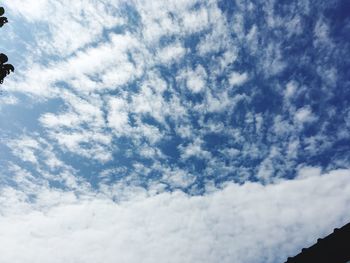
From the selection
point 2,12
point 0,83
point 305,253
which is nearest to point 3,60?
point 0,83

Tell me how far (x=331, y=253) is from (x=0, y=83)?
13.2 m

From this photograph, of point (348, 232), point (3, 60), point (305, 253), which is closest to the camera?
point (348, 232)

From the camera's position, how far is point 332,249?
8.23m

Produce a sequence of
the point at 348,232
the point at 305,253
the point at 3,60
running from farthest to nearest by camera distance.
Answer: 1. the point at 3,60
2. the point at 305,253
3. the point at 348,232

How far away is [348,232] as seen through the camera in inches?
309

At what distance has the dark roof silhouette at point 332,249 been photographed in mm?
7973

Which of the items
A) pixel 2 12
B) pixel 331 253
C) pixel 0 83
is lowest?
pixel 331 253

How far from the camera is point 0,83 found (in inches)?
472

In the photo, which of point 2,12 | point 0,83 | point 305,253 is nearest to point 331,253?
point 305,253

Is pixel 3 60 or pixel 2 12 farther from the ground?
pixel 2 12

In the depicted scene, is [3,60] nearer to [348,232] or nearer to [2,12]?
[2,12]

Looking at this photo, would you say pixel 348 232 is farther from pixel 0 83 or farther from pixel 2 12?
pixel 2 12

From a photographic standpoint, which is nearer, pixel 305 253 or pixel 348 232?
pixel 348 232

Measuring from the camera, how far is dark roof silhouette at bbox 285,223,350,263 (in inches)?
314
